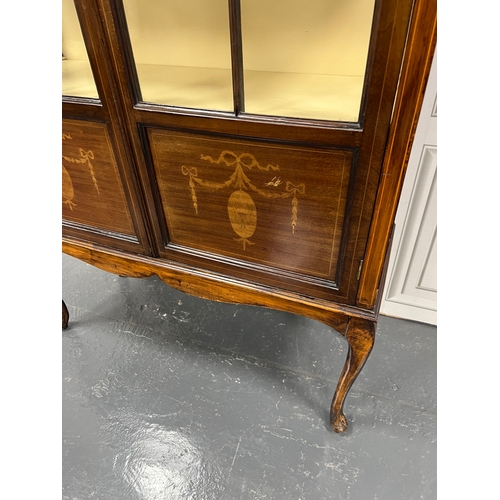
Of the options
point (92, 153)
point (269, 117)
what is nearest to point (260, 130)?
point (269, 117)

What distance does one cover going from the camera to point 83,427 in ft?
3.66

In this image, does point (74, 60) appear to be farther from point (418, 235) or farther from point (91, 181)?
point (418, 235)

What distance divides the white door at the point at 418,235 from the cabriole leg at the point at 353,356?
0.46 m

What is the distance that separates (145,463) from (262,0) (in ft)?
3.59

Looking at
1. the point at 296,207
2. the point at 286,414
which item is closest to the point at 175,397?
the point at 286,414

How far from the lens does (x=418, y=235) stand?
1219 mm

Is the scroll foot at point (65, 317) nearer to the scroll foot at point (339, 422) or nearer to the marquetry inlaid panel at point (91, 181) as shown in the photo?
the marquetry inlaid panel at point (91, 181)

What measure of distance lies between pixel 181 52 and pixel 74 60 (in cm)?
22

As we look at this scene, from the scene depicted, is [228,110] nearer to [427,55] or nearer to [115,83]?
[115,83]

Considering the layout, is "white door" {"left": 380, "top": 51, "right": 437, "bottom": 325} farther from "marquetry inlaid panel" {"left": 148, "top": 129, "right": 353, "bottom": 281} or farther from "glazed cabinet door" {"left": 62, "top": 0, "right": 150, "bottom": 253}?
"glazed cabinet door" {"left": 62, "top": 0, "right": 150, "bottom": 253}

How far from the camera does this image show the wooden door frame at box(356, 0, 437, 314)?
1.75ft

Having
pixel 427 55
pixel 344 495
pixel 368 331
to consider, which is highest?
pixel 427 55

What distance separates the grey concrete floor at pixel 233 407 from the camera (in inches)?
38.9

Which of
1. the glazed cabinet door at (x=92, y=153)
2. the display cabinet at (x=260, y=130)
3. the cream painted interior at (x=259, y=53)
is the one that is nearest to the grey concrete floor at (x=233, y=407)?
the display cabinet at (x=260, y=130)
